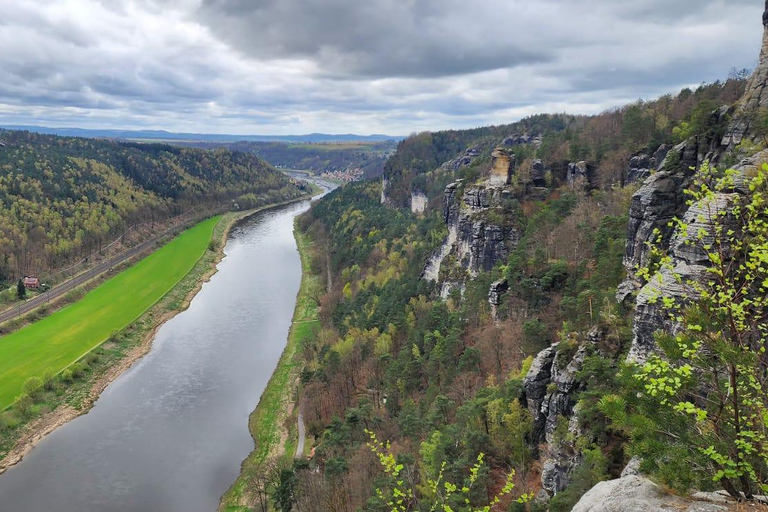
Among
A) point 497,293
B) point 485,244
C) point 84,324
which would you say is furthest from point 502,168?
point 84,324

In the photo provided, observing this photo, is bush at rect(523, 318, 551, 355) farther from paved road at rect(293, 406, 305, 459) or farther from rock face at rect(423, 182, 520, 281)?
paved road at rect(293, 406, 305, 459)

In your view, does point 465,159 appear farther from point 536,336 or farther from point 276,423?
point 536,336

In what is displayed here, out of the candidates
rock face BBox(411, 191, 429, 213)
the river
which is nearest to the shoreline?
the river

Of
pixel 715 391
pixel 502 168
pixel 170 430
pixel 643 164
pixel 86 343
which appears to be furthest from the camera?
pixel 86 343

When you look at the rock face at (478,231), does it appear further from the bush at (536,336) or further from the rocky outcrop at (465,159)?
the rocky outcrop at (465,159)

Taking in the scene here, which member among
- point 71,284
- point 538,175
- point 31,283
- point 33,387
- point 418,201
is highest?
point 538,175
